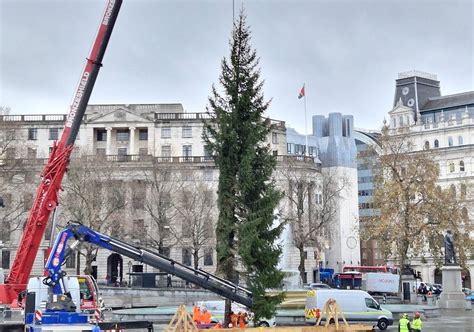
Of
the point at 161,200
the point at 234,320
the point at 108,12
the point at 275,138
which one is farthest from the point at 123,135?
the point at 234,320

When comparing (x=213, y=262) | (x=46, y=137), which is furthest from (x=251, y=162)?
(x=46, y=137)

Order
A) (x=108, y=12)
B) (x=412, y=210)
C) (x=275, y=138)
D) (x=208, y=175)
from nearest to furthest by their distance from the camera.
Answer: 1. (x=108, y=12)
2. (x=412, y=210)
3. (x=208, y=175)
4. (x=275, y=138)

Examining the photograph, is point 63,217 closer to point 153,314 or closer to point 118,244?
point 153,314

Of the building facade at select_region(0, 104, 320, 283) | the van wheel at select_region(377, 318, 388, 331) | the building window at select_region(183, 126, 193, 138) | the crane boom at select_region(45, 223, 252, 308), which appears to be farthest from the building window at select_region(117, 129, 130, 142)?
the crane boom at select_region(45, 223, 252, 308)

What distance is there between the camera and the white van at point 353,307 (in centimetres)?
3666

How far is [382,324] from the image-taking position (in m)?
36.9

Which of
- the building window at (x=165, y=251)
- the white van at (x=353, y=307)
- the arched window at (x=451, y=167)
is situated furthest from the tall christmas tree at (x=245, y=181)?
the arched window at (x=451, y=167)

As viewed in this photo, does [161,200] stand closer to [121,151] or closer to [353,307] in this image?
[121,151]

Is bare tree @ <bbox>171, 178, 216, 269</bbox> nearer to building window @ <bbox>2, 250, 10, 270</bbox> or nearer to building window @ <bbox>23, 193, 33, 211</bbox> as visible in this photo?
building window @ <bbox>23, 193, 33, 211</bbox>

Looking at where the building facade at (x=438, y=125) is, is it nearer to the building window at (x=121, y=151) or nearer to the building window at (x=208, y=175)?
the building window at (x=208, y=175)

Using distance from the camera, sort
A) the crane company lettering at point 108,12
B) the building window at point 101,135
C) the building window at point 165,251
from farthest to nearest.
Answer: the building window at point 101,135 < the building window at point 165,251 < the crane company lettering at point 108,12

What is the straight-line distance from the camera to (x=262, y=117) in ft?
93.7

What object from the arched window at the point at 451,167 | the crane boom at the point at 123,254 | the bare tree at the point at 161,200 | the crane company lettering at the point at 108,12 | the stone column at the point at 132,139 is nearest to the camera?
the crane boom at the point at 123,254

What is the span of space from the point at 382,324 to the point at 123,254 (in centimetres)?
1962
